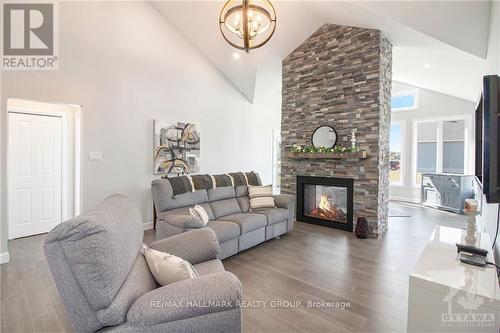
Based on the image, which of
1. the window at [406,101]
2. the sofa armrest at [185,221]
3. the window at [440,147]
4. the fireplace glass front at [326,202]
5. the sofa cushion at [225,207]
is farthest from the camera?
the window at [406,101]

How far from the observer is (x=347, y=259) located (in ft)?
10.5

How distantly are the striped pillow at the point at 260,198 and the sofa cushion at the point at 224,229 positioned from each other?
2.86ft

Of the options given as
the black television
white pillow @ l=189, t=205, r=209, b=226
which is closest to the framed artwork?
white pillow @ l=189, t=205, r=209, b=226

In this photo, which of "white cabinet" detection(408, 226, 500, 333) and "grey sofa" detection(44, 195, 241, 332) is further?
"white cabinet" detection(408, 226, 500, 333)

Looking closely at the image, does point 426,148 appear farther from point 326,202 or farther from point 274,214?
point 274,214

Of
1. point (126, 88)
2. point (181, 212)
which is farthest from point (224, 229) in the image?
point (126, 88)

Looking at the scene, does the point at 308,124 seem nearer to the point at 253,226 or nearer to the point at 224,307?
the point at 253,226

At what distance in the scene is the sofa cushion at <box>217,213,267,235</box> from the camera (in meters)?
3.30

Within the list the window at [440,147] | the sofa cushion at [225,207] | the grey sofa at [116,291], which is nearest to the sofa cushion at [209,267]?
the grey sofa at [116,291]

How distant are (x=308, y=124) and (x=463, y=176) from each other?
3.98 meters

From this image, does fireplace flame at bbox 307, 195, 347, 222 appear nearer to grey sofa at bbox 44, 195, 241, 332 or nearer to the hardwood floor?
the hardwood floor

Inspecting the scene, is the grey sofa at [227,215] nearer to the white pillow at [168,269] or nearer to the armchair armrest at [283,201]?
the armchair armrest at [283,201]

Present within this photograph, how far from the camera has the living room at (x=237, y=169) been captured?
51.8 inches

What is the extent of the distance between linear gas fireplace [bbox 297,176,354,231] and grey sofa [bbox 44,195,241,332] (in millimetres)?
3588
